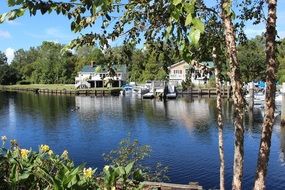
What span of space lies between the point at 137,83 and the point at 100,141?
72394mm

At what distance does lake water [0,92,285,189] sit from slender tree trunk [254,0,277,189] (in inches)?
705

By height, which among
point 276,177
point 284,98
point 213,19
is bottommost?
point 276,177

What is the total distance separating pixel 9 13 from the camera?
3.14 meters

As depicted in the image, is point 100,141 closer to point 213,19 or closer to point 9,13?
point 213,19

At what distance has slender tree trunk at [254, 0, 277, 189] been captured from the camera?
A: 4.68 meters

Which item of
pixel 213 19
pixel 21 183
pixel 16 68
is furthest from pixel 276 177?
pixel 16 68

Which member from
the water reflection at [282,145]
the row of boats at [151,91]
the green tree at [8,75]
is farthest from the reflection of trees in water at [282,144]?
the green tree at [8,75]

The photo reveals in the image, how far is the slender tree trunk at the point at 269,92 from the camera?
184 inches

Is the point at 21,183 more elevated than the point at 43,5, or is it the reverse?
the point at 43,5

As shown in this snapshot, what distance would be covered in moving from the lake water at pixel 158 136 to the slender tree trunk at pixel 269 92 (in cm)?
1790

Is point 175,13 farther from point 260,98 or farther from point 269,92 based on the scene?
point 260,98

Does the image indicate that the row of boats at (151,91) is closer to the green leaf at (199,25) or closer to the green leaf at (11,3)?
the green leaf at (11,3)

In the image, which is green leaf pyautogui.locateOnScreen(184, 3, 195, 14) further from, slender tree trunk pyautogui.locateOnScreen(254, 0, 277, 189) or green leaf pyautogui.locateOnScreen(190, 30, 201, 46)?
slender tree trunk pyautogui.locateOnScreen(254, 0, 277, 189)

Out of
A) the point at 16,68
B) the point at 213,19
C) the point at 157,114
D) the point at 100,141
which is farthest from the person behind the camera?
the point at 16,68
